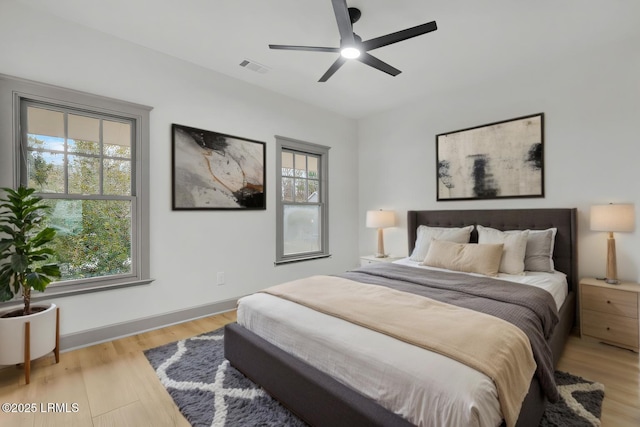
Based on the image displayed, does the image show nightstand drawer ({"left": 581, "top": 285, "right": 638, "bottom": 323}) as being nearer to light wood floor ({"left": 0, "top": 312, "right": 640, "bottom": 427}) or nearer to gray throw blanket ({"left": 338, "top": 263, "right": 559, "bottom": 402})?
light wood floor ({"left": 0, "top": 312, "right": 640, "bottom": 427})

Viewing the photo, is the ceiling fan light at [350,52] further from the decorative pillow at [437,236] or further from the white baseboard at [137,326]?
the white baseboard at [137,326]

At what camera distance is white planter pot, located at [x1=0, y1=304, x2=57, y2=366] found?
1.92 meters

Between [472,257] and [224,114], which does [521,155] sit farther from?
[224,114]

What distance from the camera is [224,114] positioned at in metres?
3.33

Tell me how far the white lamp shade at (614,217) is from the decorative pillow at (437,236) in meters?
1.05

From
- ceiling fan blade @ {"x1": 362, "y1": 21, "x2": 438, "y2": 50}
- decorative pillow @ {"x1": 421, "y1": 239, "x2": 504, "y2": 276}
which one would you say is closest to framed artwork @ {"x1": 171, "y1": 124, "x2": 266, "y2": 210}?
ceiling fan blade @ {"x1": 362, "y1": 21, "x2": 438, "y2": 50}

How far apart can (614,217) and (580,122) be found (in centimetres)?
100

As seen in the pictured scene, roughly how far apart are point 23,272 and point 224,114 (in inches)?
88.6

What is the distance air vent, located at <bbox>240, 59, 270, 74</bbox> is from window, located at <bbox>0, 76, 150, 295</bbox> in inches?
42.9

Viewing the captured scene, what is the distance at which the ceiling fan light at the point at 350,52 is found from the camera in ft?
7.09

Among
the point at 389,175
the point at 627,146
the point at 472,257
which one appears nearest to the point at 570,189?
the point at 627,146

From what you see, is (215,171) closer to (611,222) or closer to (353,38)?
(353,38)

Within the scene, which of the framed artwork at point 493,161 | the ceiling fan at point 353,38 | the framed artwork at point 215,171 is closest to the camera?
the ceiling fan at point 353,38

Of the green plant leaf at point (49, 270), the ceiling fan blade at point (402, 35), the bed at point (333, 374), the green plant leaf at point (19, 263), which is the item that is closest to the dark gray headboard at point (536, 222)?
the bed at point (333, 374)
